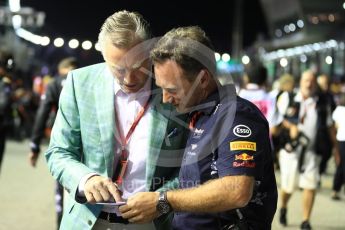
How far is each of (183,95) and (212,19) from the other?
76.6 m

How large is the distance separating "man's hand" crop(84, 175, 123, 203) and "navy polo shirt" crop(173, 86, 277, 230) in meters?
0.32

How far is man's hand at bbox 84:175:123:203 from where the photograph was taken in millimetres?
2514

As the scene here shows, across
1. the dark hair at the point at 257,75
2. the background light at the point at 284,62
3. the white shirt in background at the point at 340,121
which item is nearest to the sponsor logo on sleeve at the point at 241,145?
the dark hair at the point at 257,75

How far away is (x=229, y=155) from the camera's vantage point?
236 centimetres

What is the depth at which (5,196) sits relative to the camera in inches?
364

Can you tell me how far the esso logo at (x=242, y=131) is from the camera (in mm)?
2363

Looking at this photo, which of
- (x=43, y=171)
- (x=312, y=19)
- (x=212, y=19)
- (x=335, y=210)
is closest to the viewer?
(x=335, y=210)

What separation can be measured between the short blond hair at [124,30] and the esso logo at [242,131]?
679mm

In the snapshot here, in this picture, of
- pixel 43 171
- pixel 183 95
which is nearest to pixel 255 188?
pixel 183 95

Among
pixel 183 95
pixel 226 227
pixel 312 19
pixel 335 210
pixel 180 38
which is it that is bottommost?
pixel 335 210

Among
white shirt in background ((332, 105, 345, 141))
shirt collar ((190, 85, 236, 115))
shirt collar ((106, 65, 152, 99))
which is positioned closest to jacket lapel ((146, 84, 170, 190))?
shirt collar ((106, 65, 152, 99))

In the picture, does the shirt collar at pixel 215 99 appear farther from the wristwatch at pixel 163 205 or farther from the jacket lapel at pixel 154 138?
the wristwatch at pixel 163 205

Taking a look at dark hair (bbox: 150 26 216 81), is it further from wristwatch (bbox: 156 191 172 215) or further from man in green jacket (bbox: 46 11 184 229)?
wristwatch (bbox: 156 191 172 215)

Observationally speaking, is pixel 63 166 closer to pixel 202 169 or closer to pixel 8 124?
pixel 202 169
